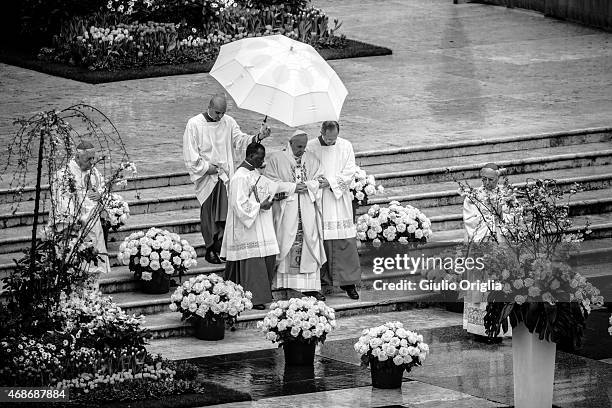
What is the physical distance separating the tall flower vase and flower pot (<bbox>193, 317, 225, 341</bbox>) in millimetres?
3689

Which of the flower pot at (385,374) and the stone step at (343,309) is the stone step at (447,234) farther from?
the flower pot at (385,374)

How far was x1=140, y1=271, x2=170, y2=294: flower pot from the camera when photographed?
16453 millimetres

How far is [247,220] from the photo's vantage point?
1627 centimetres

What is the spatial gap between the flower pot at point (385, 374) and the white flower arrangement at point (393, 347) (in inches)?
1.6

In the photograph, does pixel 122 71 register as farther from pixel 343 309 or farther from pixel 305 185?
pixel 343 309

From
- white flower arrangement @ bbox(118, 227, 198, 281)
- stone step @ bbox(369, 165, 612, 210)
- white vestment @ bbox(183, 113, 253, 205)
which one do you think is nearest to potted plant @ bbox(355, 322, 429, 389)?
white flower arrangement @ bbox(118, 227, 198, 281)

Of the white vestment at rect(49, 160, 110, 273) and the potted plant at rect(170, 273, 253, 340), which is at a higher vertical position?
the white vestment at rect(49, 160, 110, 273)

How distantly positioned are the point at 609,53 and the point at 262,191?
12.2 m

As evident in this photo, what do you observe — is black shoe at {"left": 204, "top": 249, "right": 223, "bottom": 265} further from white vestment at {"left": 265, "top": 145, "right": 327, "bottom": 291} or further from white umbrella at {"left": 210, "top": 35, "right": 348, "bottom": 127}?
white umbrella at {"left": 210, "top": 35, "right": 348, "bottom": 127}

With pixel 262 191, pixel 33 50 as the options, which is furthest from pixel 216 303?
pixel 33 50

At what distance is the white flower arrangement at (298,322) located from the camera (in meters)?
14.4

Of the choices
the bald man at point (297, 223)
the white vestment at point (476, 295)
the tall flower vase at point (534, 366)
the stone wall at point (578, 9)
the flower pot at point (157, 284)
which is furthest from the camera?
the stone wall at point (578, 9)

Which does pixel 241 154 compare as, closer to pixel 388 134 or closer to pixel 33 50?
pixel 388 134

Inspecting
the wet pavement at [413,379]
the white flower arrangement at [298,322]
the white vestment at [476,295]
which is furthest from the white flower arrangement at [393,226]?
the white flower arrangement at [298,322]
